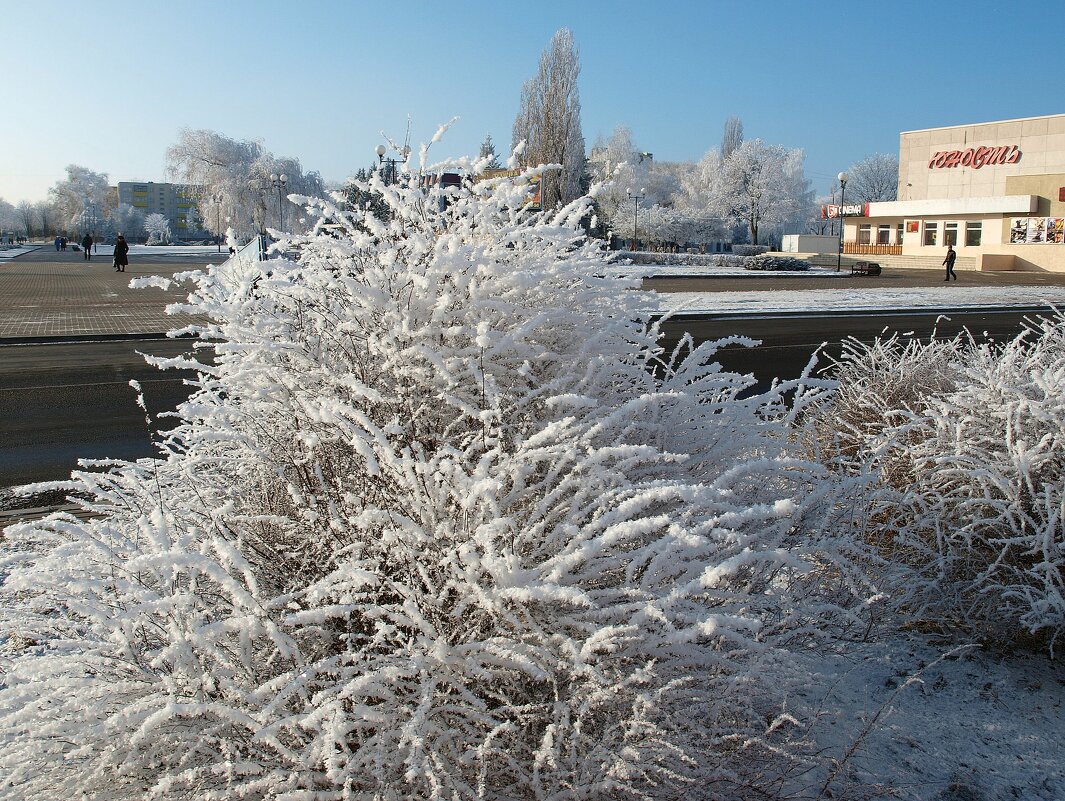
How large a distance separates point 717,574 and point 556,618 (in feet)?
1.29

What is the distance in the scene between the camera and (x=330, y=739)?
62.9 inches

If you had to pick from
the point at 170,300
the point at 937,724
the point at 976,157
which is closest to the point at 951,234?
the point at 976,157

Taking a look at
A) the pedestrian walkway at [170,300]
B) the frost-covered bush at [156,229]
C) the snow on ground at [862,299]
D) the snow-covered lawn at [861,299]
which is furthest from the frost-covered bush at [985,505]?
the frost-covered bush at [156,229]

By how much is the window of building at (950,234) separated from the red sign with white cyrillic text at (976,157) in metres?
4.16

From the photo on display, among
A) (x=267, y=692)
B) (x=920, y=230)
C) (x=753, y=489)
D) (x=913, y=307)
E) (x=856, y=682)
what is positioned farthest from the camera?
(x=920, y=230)

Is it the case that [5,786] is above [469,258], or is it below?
below

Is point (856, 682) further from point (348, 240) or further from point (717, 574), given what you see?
point (348, 240)

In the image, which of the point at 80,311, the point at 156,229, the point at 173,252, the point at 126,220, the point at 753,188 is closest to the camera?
the point at 80,311

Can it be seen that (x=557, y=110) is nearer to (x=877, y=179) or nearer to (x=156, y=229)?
(x=877, y=179)

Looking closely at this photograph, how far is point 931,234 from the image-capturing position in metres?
53.4

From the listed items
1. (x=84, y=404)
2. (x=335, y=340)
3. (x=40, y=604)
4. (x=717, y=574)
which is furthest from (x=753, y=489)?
(x=84, y=404)

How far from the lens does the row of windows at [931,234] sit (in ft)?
164

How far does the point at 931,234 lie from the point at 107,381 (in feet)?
182

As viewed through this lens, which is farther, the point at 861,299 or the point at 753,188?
the point at 753,188
